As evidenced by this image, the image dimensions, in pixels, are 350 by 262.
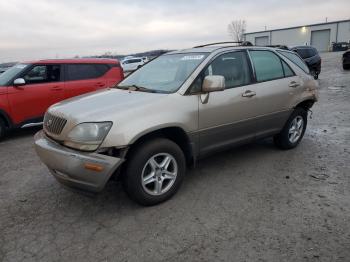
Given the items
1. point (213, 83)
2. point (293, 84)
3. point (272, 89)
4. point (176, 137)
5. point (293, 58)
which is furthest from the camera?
point (293, 58)

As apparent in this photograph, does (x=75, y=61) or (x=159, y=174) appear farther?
(x=75, y=61)

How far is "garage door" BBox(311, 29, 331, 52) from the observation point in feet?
200

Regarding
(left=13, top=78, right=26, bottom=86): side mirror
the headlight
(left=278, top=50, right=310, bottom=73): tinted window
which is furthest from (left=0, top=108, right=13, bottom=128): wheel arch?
(left=278, top=50, right=310, bottom=73): tinted window

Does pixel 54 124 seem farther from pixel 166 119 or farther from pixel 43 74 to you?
pixel 43 74

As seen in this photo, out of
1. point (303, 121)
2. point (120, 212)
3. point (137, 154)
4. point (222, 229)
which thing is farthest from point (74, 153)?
point (303, 121)

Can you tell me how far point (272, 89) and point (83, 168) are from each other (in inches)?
120

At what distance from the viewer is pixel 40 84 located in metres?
7.49

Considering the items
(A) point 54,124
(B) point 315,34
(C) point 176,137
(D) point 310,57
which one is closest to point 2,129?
(A) point 54,124

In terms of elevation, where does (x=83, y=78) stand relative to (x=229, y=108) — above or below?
above

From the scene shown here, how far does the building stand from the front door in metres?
56.1

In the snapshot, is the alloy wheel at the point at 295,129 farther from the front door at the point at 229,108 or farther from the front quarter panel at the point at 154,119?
the front quarter panel at the point at 154,119

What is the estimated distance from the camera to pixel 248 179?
4.46 metres

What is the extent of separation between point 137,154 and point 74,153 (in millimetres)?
640

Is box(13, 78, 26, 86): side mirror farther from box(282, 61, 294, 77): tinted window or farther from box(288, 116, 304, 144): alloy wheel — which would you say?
box(288, 116, 304, 144): alloy wheel
